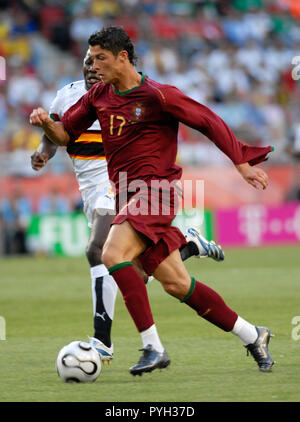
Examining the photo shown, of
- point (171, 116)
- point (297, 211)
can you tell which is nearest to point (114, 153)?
point (171, 116)

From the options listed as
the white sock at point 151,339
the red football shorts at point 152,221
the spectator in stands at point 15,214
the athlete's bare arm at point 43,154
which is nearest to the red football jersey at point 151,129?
the red football shorts at point 152,221

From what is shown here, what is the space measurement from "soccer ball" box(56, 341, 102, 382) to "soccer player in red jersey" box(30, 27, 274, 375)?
0.25m

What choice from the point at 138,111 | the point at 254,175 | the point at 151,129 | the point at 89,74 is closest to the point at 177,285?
the point at 254,175

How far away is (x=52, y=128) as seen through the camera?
621cm

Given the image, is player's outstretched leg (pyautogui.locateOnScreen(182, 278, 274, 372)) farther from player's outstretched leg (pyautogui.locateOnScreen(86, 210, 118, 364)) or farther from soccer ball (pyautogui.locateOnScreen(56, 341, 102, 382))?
player's outstretched leg (pyautogui.locateOnScreen(86, 210, 118, 364))

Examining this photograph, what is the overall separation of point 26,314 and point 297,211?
10336 mm

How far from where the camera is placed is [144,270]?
5.96 meters

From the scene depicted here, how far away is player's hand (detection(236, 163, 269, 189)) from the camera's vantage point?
221 inches

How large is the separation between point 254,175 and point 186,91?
50.6 feet

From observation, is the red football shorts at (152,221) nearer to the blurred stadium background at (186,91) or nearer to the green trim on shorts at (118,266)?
the green trim on shorts at (118,266)

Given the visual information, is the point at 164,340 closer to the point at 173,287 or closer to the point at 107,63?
the point at 173,287

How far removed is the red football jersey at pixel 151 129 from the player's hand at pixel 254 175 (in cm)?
5

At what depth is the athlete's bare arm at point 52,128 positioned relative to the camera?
237 inches
